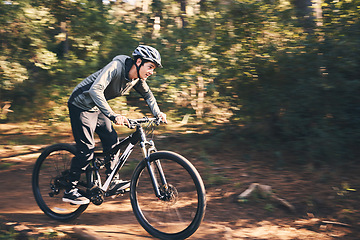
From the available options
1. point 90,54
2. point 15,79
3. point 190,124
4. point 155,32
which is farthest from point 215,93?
point 15,79

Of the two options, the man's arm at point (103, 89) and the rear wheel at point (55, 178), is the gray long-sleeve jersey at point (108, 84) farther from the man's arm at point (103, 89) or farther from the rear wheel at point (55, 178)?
the rear wheel at point (55, 178)

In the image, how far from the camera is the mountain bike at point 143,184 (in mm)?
3736

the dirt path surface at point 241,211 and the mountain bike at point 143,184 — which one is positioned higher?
the mountain bike at point 143,184

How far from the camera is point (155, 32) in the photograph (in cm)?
820

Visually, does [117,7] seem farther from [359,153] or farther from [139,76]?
[359,153]

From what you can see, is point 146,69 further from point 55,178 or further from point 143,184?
point 55,178

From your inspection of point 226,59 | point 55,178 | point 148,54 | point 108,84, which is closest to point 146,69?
point 148,54

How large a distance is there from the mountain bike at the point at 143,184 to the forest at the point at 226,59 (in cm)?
280

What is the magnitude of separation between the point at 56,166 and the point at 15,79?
4314 mm

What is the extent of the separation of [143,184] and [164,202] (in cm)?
33

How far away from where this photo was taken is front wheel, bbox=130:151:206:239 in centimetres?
364

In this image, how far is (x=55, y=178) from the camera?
451 cm

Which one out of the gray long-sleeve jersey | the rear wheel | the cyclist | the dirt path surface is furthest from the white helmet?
the dirt path surface

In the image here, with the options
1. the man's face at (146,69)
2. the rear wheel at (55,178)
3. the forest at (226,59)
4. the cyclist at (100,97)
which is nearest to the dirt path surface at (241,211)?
the rear wheel at (55,178)
